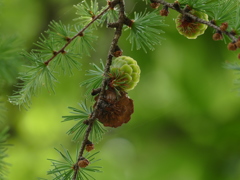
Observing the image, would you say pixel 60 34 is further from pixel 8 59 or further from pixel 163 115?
pixel 163 115

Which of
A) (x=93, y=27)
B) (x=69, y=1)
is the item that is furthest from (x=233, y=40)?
(x=69, y=1)

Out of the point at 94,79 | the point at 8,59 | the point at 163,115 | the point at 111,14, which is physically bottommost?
the point at 8,59

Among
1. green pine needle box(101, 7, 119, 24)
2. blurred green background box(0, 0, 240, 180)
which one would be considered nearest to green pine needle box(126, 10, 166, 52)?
green pine needle box(101, 7, 119, 24)

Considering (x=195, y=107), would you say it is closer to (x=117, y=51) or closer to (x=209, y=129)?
(x=209, y=129)

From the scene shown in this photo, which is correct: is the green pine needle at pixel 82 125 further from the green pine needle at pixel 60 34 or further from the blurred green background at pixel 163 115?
the blurred green background at pixel 163 115

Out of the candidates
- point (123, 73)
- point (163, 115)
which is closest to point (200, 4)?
point (123, 73)
